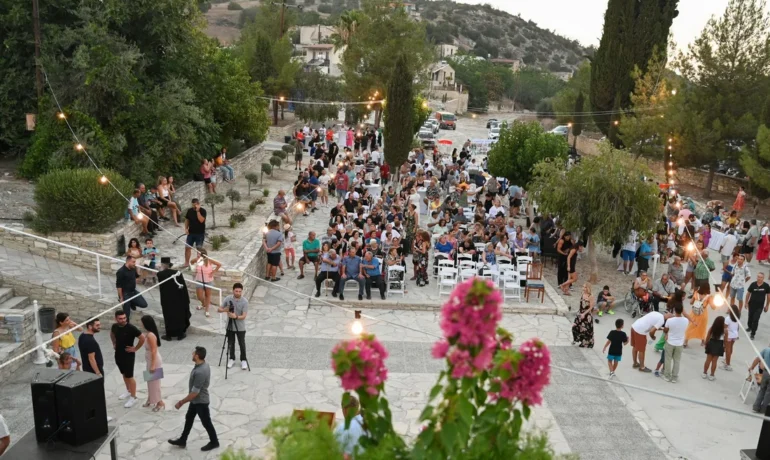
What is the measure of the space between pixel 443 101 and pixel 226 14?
64.8 m

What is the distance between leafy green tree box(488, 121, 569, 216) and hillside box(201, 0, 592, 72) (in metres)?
98.3

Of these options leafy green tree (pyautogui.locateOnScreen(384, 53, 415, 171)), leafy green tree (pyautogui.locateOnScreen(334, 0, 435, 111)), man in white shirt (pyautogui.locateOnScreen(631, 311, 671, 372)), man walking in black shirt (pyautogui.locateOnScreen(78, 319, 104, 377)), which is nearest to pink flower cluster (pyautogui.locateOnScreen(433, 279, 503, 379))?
man walking in black shirt (pyautogui.locateOnScreen(78, 319, 104, 377))

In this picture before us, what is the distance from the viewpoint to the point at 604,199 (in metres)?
14.4

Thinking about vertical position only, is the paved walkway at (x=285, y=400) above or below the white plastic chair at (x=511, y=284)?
below

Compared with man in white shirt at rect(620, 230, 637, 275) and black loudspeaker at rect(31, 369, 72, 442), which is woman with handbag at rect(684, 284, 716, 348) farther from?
black loudspeaker at rect(31, 369, 72, 442)

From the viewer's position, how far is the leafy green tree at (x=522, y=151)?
19000 millimetres

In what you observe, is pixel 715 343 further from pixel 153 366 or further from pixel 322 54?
pixel 322 54

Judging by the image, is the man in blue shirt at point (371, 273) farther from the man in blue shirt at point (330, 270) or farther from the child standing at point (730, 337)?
the child standing at point (730, 337)

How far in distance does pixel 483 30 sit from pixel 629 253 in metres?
127

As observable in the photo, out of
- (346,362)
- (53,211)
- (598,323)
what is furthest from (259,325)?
(346,362)

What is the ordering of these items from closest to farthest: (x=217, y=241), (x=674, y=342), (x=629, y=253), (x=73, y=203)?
(x=674, y=342), (x=73, y=203), (x=217, y=241), (x=629, y=253)

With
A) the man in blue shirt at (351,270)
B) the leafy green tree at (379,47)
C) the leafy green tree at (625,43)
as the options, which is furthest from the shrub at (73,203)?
the leafy green tree at (625,43)

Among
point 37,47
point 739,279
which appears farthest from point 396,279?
point 37,47

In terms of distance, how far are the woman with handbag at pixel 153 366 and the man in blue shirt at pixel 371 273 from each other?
5157mm
